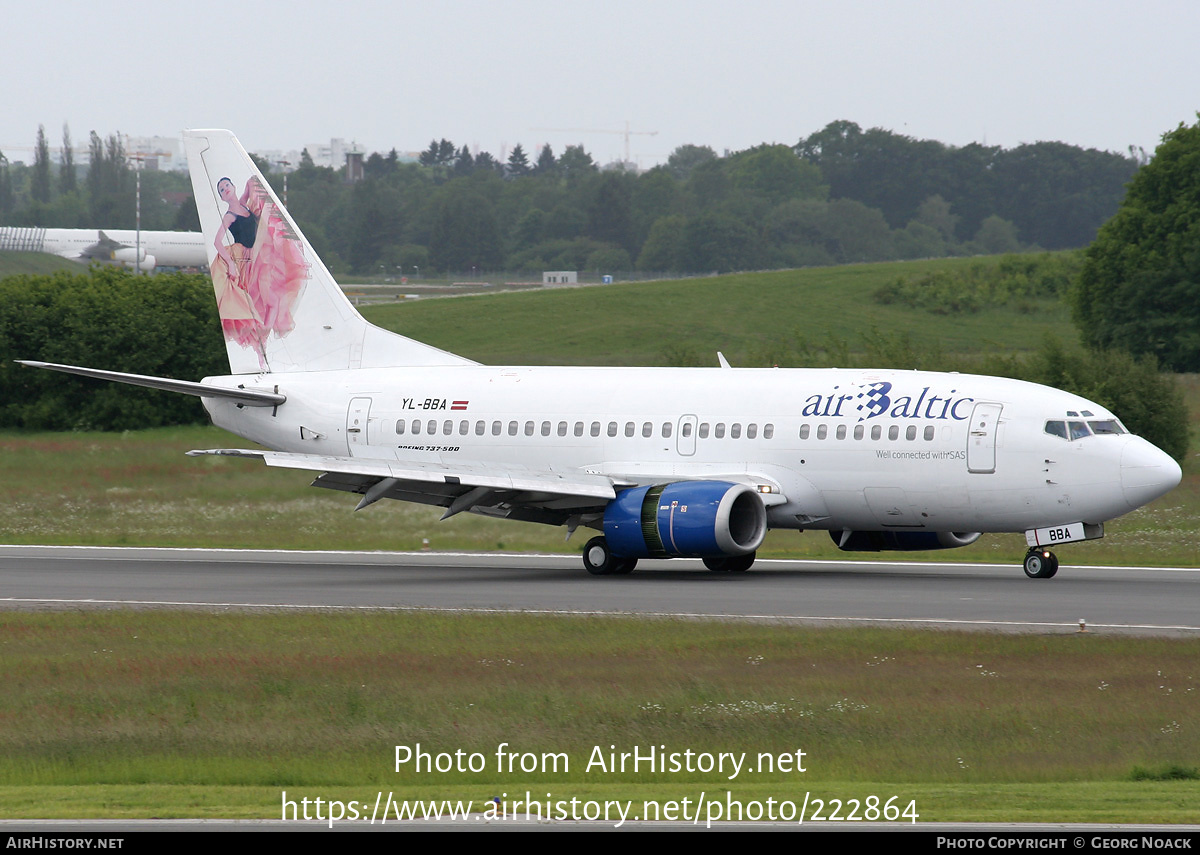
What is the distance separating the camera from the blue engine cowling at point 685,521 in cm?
3002

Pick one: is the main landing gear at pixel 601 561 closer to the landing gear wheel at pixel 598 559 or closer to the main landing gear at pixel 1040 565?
the landing gear wheel at pixel 598 559

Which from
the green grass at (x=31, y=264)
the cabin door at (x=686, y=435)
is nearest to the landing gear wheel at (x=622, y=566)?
the cabin door at (x=686, y=435)

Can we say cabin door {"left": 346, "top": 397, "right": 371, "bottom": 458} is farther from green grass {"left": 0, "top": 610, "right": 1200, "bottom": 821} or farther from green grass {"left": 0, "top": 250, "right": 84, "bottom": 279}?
green grass {"left": 0, "top": 250, "right": 84, "bottom": 279}

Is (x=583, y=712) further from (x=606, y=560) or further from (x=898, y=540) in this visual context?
(x=898, y=540)

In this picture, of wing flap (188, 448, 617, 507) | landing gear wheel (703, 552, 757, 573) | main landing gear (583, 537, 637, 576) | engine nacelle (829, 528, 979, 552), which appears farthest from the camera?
landing gear wheel (703, 552, 757, 573)

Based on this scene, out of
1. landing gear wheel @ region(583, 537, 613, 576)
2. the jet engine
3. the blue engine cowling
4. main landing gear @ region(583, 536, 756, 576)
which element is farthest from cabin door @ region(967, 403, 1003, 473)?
the jet engine

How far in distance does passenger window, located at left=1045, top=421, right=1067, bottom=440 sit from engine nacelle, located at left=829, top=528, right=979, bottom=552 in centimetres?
330

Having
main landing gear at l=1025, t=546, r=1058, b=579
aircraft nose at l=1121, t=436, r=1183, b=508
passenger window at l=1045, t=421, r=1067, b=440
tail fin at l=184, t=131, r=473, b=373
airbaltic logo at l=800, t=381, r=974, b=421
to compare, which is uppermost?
tail fin at l=184, t=131, r=473, b=373

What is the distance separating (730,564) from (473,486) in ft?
18.0

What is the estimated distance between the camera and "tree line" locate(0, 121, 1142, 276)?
172 meters

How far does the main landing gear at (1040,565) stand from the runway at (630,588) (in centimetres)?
30

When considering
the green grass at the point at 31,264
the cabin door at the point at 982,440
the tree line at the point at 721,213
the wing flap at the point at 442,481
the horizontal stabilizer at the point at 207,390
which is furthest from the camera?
the tree line at the point at 721,213

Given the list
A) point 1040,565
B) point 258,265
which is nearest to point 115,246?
point 258,265

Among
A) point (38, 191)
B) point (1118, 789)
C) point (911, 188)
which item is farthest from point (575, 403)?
point (38, 191)
